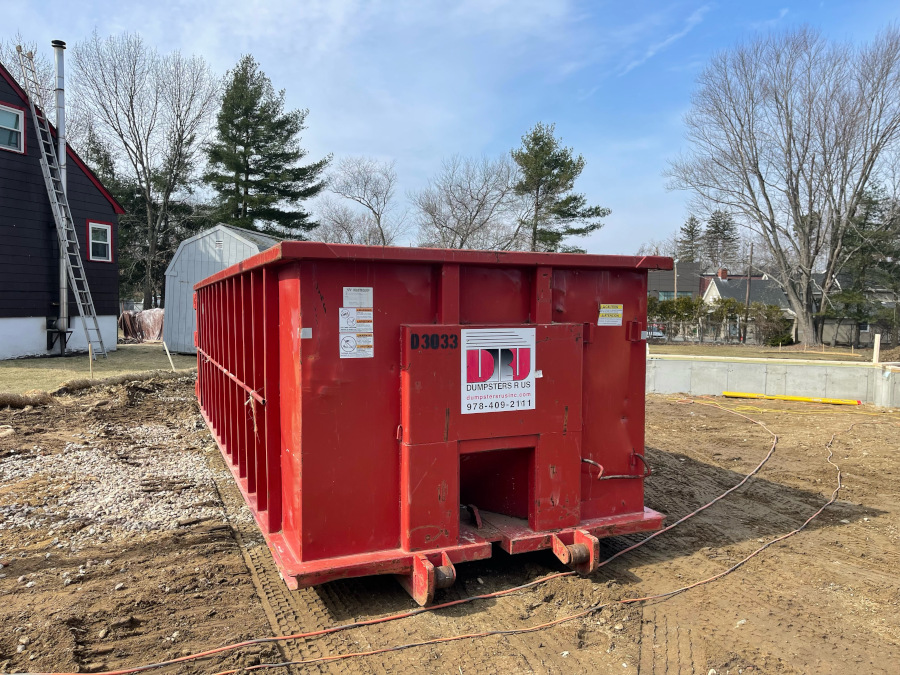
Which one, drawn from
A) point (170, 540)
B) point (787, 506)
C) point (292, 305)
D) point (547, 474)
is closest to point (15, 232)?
point (170, 540)

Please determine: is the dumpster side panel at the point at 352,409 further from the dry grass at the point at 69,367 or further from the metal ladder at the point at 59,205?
the metal ladder at the point at 59,205

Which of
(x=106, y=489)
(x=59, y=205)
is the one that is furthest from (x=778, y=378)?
(x=59, y=205)

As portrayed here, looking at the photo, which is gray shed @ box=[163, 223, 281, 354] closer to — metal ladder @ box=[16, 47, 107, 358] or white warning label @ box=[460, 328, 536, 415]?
metal ladder @ box=[16, 47, 107, 358]

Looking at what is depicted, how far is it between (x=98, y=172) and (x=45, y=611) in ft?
118

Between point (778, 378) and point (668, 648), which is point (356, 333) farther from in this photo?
point (778, 378)

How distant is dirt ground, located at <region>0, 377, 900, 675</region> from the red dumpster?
35 centimetres

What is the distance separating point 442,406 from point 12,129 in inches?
716

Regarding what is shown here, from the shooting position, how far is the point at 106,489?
6199 millimetres

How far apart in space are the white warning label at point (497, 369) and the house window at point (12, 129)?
698 inches

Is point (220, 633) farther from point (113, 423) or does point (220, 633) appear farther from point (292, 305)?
point (113, 423)

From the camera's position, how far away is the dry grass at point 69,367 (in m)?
12.4

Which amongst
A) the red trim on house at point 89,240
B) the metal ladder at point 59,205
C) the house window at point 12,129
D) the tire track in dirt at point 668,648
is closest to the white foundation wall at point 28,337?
the metal ladder at point 59,205

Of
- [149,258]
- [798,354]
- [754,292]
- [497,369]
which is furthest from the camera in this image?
[754,292]

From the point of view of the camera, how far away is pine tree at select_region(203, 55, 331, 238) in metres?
32.8
